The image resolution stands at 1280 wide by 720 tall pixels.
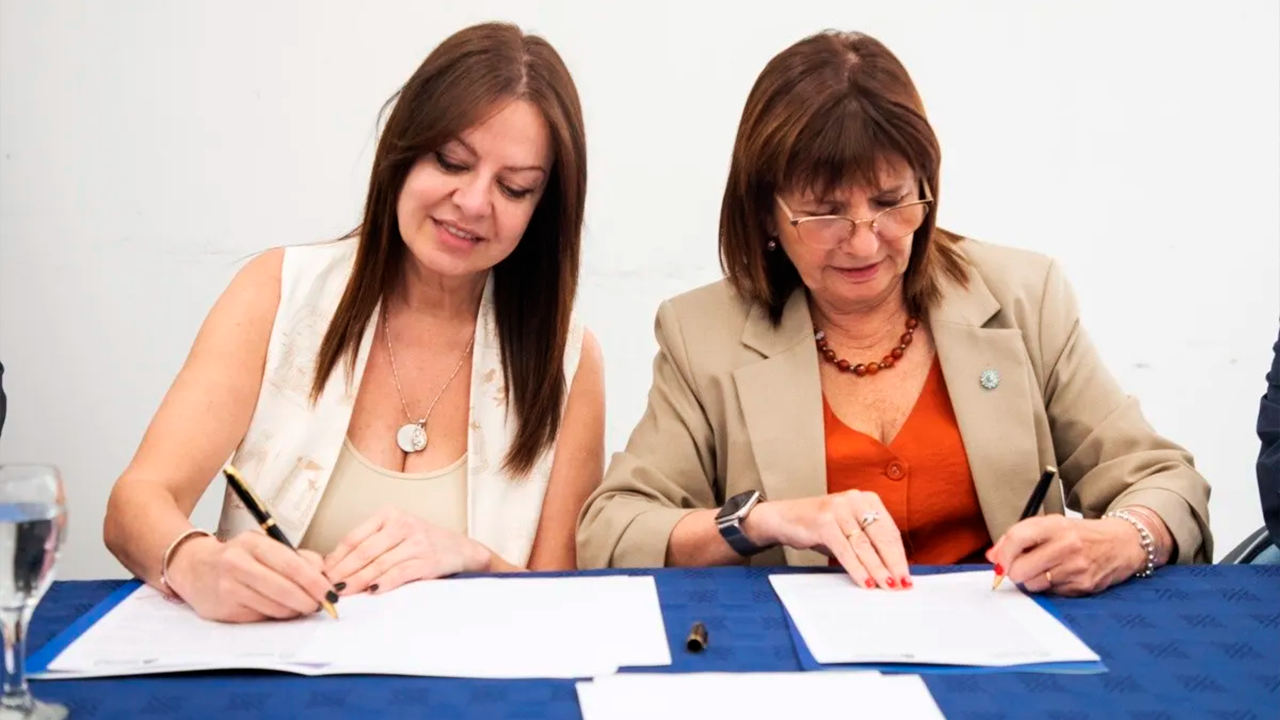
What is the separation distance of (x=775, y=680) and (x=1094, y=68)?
7.98 feet

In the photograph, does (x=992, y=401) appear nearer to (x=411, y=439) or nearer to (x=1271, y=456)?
(x=1271, y=456)

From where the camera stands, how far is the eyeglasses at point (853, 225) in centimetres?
191

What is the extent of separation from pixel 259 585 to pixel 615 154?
1978 millimetres

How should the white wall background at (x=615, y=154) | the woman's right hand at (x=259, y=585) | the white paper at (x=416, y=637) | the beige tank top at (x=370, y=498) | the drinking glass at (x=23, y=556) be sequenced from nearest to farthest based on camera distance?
1. the drinking glass at (x=23, y=556)
2. the white paper at (x=416, y=637)
3. the woman's right hand at (x=259, y=585)
4. the beige tank top at (x=370, y=498)
5. the white wall background at (x=615, y=154)

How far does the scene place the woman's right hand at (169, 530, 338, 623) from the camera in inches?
57.4

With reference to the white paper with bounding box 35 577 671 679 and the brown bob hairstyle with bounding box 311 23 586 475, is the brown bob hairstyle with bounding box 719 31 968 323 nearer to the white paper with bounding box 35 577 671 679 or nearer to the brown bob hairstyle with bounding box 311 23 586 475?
the brown bob hairstyle with bounding box 311 23 586 475

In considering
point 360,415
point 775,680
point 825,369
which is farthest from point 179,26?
point 775,680

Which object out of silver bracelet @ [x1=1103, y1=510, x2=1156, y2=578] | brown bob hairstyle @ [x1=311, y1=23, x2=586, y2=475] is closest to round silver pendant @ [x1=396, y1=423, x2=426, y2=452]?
brown bob hairstyle @ [x1=311, y1=23, x2=586, y2=475]

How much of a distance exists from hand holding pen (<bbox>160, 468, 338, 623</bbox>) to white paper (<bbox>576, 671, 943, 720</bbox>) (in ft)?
1.17

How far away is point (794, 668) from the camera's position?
1334 millimetres

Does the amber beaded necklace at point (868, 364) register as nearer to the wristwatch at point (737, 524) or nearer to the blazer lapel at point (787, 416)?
the blazer lapel at point (787, 416)

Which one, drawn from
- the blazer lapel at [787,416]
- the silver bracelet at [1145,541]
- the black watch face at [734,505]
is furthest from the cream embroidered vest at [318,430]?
the silver bracelet at [1145,541]

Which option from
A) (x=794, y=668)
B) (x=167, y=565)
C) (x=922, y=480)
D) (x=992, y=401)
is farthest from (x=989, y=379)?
(x=167, y=565)

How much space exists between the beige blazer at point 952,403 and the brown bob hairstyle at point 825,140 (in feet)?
0.22
